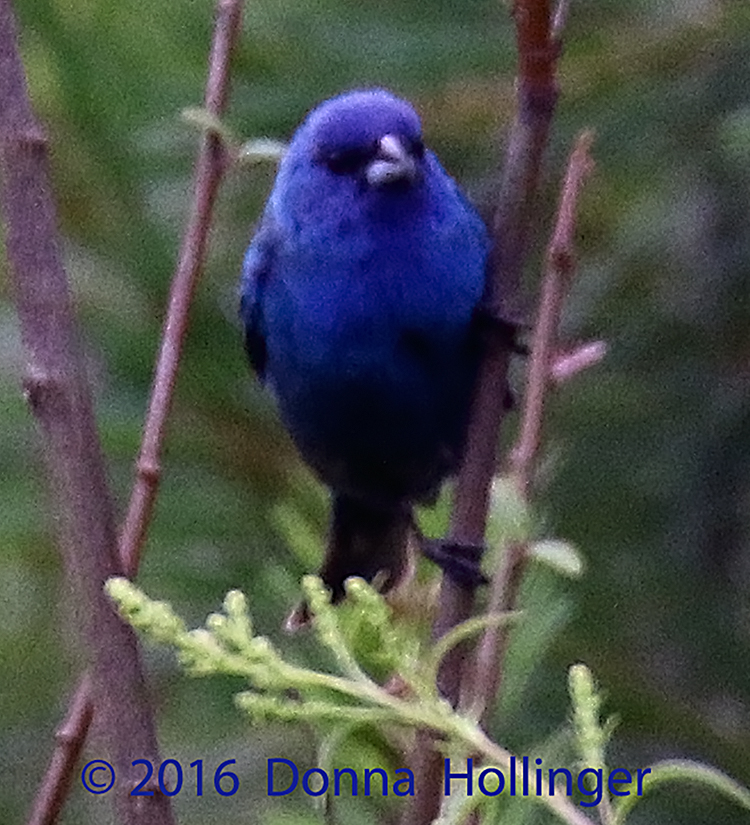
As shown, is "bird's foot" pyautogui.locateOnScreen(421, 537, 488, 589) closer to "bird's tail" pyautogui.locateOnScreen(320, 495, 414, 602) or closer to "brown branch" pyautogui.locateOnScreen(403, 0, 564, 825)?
"brown branch" pyautogui.locateOnScreen(403, 0, 564, 825)

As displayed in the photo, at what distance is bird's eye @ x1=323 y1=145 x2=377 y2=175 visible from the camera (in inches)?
46.0

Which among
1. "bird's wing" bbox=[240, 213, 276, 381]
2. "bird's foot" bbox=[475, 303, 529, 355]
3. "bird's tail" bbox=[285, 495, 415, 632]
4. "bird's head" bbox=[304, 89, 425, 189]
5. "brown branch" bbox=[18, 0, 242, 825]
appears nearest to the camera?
"brown branch" bbox=[18, 0, 242, 825]

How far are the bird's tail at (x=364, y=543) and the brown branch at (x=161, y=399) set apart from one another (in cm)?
55

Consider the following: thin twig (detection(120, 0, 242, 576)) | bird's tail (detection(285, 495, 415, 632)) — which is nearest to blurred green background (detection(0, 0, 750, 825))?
bird's tail (detection(285, 495, 415, 632))

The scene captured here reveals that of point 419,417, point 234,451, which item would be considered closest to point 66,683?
point 234,451

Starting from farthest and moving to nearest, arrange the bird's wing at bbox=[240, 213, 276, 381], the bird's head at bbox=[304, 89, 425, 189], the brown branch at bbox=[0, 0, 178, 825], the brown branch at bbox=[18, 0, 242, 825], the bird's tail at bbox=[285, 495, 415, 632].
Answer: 1. the bird's tail at bbox=[285, 495, 415, 632]
2. the bird's wing at bbox=[240, 213, 276, 381]
3. the bird's head at bbox=[304, 89, 425, 189]
4. the brown branch at bbox=[18, 0, 242, 825]
5. the brown branch at bbox=[0, 0, 178, 825]

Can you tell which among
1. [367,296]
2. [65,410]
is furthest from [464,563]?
[367,296]

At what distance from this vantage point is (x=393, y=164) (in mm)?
1118

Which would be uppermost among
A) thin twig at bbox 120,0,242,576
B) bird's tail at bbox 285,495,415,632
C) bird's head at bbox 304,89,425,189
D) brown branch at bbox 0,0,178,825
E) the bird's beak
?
bird's head at bbox 304,89,425,189

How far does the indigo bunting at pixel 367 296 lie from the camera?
1.12 metres

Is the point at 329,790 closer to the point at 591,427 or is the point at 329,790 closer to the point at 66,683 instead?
the point at 591,427

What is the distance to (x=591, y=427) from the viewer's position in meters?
1.30

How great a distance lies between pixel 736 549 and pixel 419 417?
350mm

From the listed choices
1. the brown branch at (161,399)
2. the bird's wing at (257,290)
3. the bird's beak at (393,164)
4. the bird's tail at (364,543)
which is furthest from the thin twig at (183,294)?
the bird's tail at (364,543)
